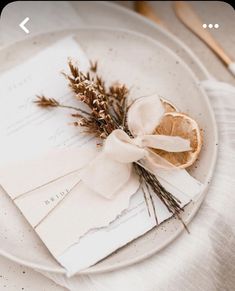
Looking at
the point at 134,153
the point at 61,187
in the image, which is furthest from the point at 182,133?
the point at 61,187

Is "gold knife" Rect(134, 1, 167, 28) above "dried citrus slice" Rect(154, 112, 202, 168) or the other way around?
above

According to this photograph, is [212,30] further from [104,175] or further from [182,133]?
[104,175]

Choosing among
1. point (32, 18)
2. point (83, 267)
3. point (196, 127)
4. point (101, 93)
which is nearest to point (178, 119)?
point (196, 127)

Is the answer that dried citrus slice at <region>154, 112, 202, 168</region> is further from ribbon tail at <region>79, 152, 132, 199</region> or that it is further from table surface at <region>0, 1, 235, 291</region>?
table surface at <region>0, 1, 235, 291</region>

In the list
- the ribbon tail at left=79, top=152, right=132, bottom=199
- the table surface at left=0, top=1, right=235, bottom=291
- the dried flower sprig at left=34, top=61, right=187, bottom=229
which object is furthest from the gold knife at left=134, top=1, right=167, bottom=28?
the ribbon tail at left=79, top=152, right=132, bottom=199

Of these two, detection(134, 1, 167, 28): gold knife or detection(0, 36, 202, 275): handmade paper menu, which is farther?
detection(134, 1, 167, 28): gold knife

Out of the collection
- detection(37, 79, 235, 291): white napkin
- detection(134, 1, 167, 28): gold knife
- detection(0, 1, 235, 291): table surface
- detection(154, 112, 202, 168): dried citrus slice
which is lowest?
detection(37, 79, 235, 291): white napkin

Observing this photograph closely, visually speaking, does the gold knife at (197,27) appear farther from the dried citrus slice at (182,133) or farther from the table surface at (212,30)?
the dried citrus slice at (182,133)
